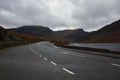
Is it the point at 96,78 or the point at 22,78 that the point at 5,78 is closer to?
the point at 22,78

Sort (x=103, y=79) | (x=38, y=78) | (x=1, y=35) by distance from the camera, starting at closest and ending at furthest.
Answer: (x=103, y=79), (x=38, y=78), (x=1, y=35)

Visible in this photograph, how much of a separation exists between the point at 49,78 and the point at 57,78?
12.9 inches

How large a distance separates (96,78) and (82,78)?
556mm

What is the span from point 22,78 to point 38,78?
658 mm

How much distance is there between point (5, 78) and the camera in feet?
30.6

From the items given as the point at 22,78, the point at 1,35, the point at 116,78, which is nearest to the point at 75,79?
the point at 116,78

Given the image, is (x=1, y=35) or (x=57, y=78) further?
(x=1, y=35)

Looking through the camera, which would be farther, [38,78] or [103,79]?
[38,78]

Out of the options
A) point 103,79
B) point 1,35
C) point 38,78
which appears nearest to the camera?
point 103,79

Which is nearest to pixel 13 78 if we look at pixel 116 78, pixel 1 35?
pixel 116 78

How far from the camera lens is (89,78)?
9.11 metres

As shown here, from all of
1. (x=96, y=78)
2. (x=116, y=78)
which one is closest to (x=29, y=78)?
(x=96, y=78)

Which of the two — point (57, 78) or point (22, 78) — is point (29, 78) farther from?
point (57, 78)

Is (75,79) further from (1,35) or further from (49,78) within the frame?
(1,35)
